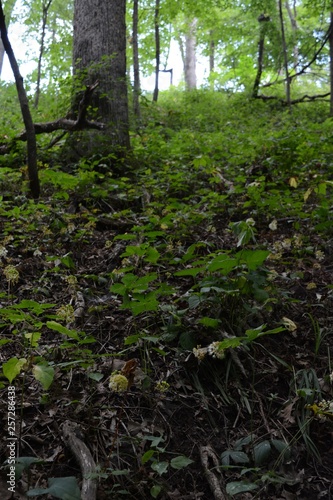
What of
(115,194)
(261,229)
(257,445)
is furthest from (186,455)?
(115,194)

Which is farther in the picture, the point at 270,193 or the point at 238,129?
the point at 238,129

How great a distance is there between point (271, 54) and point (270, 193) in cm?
888

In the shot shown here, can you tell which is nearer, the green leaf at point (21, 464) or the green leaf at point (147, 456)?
the green leaf at point (21, 464)

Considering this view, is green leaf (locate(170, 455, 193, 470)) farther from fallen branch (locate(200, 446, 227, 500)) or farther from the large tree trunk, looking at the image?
the large tree trunk

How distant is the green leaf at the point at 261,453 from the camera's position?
77.1 inches

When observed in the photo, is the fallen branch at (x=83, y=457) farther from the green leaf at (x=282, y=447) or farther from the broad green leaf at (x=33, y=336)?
the green leaf at (x=282, y=447)

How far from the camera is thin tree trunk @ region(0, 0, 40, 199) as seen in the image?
13.8 ft

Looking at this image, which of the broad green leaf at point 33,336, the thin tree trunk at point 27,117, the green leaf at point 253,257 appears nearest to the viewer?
the broad green leaf at point 33,336

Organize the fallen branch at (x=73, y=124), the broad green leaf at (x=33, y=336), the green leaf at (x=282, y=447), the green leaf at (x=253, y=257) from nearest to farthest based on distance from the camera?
the broad green leaf at (x=33, y=336)
the green leaf at (x=282, y=447)
the green leaf at (x=253, y=257)
the fallen branch at (x=73, y=124)

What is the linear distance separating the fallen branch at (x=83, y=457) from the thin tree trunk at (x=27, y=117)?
134 inches

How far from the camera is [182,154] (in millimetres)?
6484

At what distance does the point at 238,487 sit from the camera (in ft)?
5.77

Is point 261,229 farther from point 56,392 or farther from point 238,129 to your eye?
point 238,129

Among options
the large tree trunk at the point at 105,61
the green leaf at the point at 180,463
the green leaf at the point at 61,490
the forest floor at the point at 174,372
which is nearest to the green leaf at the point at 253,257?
the forest floor at the point at 174,372
